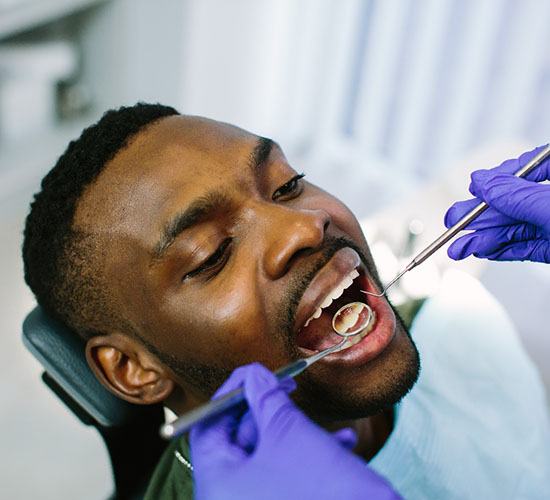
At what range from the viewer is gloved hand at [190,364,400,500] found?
77cm

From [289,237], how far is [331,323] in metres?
0.22

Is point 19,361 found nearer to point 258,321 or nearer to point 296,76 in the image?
point 258,321

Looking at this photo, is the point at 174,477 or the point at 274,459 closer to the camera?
the point at 274,459

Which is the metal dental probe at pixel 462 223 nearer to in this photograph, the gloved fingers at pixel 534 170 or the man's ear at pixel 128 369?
the gloved fingers at pixel 534 170

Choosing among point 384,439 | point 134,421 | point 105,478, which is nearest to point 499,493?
point 384,439

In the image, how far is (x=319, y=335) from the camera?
46.0 inches

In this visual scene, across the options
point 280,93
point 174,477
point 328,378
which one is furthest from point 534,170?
point 280,93

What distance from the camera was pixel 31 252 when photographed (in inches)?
47.3

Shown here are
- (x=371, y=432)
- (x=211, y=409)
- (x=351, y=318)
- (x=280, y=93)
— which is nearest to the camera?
(x=211, y=409)

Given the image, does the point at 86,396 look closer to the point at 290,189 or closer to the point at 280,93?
the point at 290,189

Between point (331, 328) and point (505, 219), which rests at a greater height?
point (505, 219)

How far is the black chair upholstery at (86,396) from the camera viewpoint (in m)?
1.16

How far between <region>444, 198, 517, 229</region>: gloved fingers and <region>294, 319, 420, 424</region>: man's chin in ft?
0.92

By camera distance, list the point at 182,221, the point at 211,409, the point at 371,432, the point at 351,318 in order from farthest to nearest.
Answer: the point at 371,432 → the point at 351,318 → the point at 182,221 → the point at 211,409
